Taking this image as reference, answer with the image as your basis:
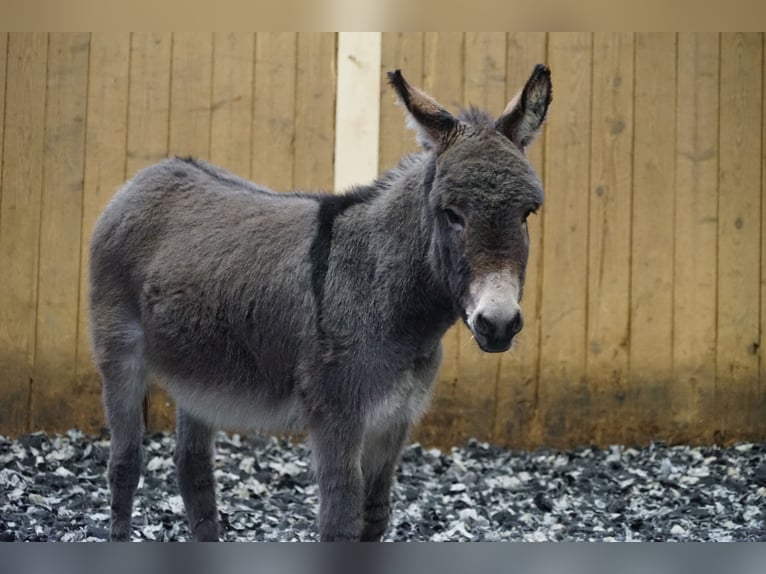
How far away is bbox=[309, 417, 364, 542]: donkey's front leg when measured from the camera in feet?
7.48

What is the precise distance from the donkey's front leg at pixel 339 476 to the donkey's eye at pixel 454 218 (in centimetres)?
54

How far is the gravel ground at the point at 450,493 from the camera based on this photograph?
133 inches

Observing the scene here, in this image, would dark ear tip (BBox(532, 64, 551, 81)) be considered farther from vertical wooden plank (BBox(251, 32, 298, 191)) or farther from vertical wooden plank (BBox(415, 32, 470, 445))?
vertical wooden plank (BBox(251, 32, 298, 191))

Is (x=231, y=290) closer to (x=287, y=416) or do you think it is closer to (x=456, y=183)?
(x=287, y=416)

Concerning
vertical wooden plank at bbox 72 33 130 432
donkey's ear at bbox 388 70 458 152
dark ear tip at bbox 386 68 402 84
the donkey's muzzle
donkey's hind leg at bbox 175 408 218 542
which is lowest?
donkey's hind leg at bbox 175 408 218 542

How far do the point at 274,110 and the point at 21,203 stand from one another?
→ 1.23m

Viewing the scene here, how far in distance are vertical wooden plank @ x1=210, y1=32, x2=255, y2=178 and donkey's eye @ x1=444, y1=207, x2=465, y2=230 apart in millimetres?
2367

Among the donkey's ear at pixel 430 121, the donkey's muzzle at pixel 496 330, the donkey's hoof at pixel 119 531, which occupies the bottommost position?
the donkey's hoof at pixel 119 531

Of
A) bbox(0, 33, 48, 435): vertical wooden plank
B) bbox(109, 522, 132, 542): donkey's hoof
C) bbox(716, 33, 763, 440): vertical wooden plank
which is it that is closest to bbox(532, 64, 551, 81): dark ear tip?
bbox(109, 522, 132, 542): donkey's hoof

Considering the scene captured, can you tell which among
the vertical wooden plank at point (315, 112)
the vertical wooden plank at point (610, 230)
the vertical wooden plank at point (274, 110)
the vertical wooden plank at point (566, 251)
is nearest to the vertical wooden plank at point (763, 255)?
the vertical wooden plank at point (610, 230)

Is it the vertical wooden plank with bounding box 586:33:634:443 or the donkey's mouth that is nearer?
the donkey's mouth

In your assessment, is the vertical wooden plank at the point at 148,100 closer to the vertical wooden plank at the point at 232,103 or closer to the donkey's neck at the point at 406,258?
the vertical wooden plank at the point at 232,103
